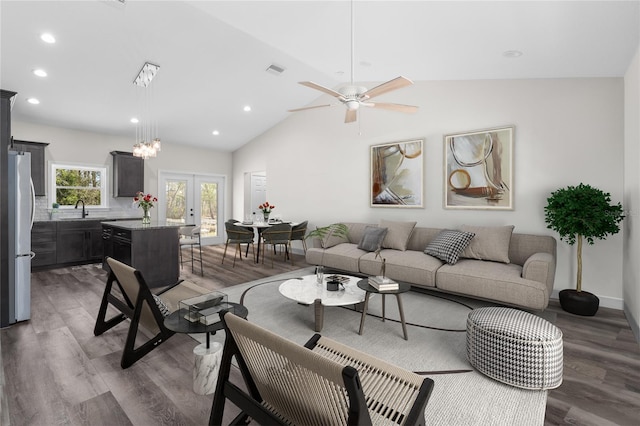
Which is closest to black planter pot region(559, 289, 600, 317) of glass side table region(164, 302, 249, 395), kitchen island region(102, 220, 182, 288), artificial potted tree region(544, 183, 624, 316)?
artificial potted tree region(544, 183, 624, 316)

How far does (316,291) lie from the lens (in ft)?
10.6

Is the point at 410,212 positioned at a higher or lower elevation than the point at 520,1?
lower

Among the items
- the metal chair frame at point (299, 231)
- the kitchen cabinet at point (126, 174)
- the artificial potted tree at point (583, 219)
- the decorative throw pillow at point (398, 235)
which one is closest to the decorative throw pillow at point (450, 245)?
the decorative throw pillow at point (398, 235)

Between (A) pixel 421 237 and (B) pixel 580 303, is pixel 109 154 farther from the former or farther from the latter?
(B) pixel 580 303

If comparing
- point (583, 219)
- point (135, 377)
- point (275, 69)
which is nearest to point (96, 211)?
point (275, 69)

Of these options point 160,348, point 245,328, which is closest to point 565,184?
point 245,328

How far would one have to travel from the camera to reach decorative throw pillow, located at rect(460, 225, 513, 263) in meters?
3.96

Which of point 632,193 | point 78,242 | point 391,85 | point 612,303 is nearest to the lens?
point 391,85

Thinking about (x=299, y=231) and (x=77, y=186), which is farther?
(x=299, y=231)


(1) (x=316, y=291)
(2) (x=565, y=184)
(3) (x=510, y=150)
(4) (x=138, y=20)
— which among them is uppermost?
(4) (x=138, y=20)

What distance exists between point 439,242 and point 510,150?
1592mm

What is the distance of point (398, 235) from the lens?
4875 millimetres

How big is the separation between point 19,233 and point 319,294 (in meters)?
3.03

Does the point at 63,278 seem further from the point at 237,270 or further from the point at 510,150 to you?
the point at 510,150
